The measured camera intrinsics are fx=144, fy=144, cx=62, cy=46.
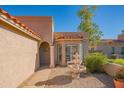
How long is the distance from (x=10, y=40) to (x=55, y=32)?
45.3 ft

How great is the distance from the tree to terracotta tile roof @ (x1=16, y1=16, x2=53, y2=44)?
12957mm

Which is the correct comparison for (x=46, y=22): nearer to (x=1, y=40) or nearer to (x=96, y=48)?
(x=1, y=40)

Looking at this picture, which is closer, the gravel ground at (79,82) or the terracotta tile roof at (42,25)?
the gravel ground at (79,82)

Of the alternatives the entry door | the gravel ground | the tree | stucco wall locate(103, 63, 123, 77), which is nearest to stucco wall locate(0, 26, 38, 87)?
the gravel ground

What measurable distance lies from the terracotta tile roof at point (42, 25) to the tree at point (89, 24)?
510 inches

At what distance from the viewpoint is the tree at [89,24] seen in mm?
28683

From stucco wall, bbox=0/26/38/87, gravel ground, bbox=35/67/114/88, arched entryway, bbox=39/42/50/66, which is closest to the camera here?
stucco wall, bbox=0/26/38/87

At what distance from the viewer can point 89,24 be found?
28.9m

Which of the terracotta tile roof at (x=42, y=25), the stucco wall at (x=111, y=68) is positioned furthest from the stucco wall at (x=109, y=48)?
the stucco wall at (x=111, y=68)

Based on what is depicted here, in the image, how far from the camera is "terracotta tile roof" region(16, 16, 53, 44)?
17359 mm

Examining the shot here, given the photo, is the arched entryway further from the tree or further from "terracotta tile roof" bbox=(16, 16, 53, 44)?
the tree

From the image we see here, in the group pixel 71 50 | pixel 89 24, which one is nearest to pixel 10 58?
pixel 71 50

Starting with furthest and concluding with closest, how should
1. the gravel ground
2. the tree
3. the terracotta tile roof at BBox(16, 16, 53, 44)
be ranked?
the tree, the terracotta tile roof at BBox(16, 16, 53, 44), the gravel ground

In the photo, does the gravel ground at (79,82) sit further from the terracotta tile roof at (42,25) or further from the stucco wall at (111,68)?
the terracotta tile roof at (42,25)
